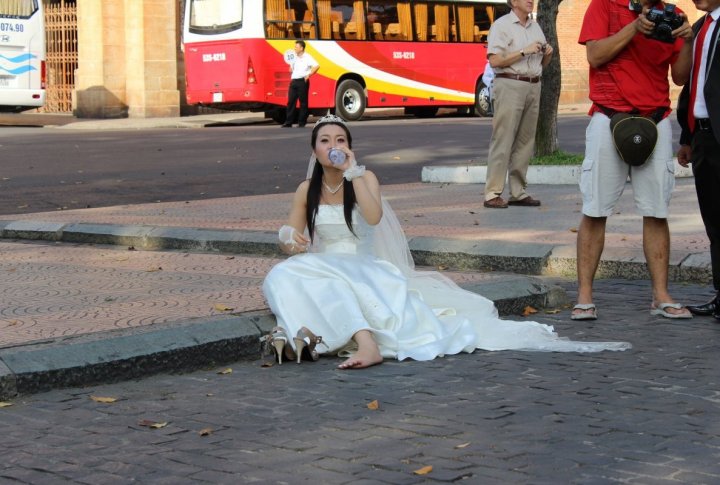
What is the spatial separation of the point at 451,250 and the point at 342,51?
21.9 metres

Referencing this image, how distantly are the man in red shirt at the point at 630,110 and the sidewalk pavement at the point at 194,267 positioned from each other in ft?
2.11

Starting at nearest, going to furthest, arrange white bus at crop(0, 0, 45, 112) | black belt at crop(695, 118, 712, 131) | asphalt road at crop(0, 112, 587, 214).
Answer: black belt at crop(695, 118, 712, 131)
asphalt road at crop(0, 112, 587, 214)
white bus at crop(0, 0, 45, 112)

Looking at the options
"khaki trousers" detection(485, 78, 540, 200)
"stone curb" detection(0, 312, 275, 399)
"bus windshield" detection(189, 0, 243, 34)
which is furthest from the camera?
"bus windshield" detection(189, 0, 243, 34)

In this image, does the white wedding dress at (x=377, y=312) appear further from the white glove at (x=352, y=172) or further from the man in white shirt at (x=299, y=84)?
the man in white shirt at (x=299, y=84)

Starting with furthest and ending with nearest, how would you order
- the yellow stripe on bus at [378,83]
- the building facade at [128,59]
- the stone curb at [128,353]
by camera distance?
1. the building facade at [128,59]
2. the yellow stripe on bus at [378,83]
3. the stone curb at [128,353]

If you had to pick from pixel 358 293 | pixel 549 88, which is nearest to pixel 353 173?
pixel 358 293

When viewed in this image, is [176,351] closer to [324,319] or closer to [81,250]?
[324,319]

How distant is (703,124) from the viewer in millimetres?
6625

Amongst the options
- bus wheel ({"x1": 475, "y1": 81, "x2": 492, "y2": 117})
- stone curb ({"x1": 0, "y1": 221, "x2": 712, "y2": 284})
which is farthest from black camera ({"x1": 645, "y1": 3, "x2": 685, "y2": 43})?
bus wheel ({"x1": 475, "y1": 81, "x2": 492, "y2": 117})

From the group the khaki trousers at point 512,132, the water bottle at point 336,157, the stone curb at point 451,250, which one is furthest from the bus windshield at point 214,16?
the water bottle at point 336,157

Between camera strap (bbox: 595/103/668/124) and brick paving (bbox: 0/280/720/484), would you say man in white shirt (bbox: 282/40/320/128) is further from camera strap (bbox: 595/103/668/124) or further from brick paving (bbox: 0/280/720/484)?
brick paving (bbox: 0/280/720/484)

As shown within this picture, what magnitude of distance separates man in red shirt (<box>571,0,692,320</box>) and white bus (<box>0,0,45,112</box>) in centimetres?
2349

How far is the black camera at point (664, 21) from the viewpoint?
6406 mm

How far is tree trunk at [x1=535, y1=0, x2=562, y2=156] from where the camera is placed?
14.2 meters
